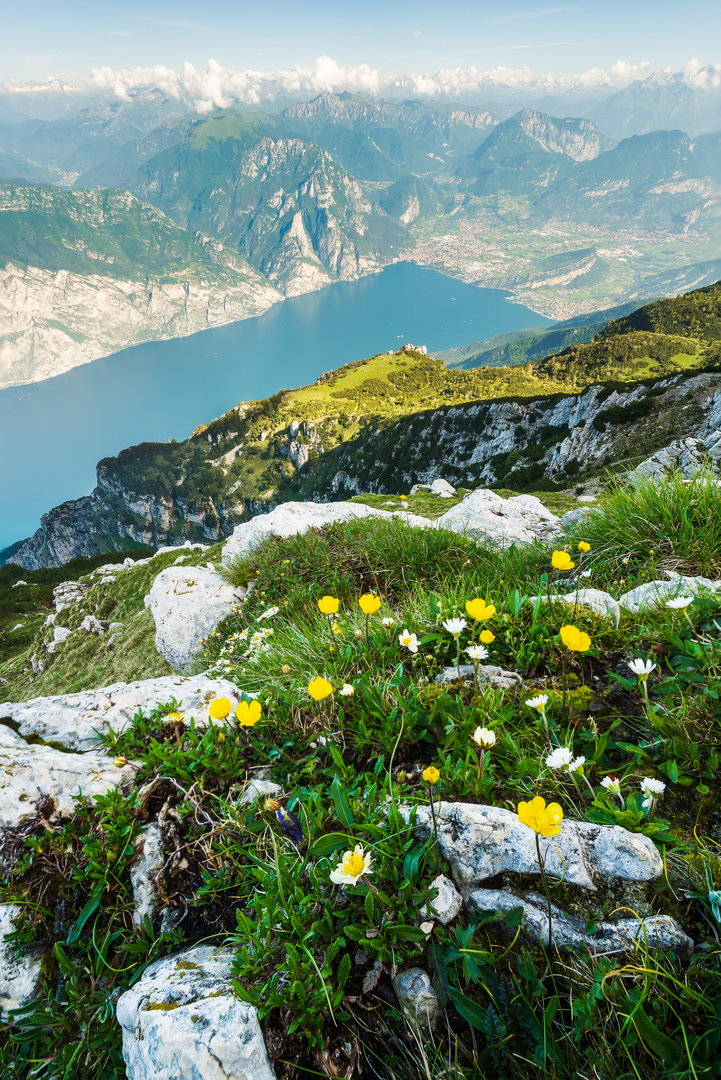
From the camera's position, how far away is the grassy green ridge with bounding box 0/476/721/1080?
1.45 m

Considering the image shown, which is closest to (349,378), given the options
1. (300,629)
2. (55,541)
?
(55,541)

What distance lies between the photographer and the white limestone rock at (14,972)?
6.27ft

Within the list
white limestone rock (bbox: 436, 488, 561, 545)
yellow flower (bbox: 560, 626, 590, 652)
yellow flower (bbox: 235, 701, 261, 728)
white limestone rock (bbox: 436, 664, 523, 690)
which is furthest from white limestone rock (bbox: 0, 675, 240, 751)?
white limestone rock (bbox: 436, 488, 561, 545)

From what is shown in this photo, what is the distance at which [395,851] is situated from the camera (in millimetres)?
1873

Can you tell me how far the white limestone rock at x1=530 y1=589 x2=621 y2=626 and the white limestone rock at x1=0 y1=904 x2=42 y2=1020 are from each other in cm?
336

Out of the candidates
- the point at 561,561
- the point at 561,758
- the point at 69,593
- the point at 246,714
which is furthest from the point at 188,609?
the point at 69,593

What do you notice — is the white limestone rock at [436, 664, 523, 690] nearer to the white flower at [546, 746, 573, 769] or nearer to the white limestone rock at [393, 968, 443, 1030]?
the white flower at [546, 746, 573, 769]

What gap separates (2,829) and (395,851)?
214 cm

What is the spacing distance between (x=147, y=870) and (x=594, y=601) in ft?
10.5

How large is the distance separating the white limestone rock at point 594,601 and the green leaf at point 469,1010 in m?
2.22

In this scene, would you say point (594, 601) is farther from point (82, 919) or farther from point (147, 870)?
point (82, 919)

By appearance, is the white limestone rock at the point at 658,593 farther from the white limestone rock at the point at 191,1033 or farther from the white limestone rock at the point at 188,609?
the white limestone rock at the point at 188,609

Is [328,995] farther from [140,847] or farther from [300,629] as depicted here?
[300,629]

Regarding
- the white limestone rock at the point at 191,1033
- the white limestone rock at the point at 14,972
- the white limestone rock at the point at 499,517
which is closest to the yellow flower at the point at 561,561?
the white limestone rock at the point at 191,1033
